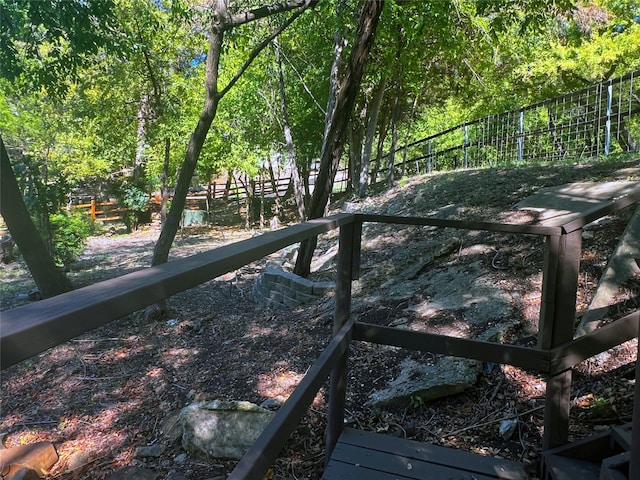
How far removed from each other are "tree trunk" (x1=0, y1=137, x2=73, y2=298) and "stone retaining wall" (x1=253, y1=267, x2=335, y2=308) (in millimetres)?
2898

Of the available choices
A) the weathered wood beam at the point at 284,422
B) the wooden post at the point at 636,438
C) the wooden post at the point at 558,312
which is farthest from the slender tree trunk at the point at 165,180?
the wooden post at the point at 636,438

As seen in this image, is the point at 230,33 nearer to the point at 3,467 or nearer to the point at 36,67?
the point at 36,67

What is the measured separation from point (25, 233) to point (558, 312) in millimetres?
6380

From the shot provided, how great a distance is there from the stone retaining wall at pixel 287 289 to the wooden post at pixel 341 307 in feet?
10.8

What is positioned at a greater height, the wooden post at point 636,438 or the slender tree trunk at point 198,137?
the slender tree trunk at point 198,137

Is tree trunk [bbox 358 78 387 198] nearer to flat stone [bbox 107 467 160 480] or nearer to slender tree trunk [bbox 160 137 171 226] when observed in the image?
slender tree trunk [bbox 160 137 171 226]

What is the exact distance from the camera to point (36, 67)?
657 centimetres

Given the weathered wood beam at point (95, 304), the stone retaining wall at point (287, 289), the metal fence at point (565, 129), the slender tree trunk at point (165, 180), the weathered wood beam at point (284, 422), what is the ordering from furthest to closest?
1. the slender tree trunk at point (165, 180)
2. the metal fence at point (565, 129)
3. the stone retaining wall at point (287, 289)
4. the weathered wood beam at point (284, 422)
5. the weathered wood beam at point (95, 304)

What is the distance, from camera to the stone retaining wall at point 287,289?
5598 mm

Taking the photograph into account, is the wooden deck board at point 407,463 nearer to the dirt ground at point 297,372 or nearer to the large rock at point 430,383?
the dirt ground at point 297,372

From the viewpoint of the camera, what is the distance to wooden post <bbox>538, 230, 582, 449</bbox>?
183cm

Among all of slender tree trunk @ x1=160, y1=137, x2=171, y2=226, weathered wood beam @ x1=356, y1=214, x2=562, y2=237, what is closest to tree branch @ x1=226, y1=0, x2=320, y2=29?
weathered wood beam @ x1=356, y1=214, x2=562, y2=237

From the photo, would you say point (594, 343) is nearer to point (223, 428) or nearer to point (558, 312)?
point (558, 312)

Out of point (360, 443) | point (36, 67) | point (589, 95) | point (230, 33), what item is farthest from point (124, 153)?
point (360, 443)
